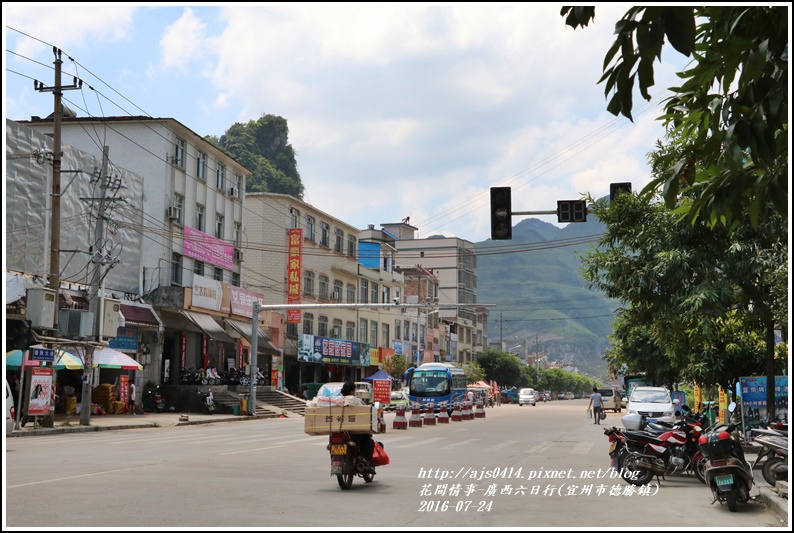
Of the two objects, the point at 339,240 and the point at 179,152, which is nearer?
the point at 179,152

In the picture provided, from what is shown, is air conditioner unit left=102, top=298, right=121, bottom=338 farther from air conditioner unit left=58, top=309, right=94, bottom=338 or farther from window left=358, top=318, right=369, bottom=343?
window left=358, top=318, right=369, bottom=343

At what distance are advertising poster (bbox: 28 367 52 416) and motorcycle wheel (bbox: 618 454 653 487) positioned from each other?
19975mm

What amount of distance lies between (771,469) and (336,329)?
5437 cm

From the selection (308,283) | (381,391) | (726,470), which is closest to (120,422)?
(381,391)

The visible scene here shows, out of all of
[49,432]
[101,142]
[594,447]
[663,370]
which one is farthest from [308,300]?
[594,447]

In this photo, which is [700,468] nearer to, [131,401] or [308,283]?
[131,401]

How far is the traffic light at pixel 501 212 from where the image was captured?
17.7 meters

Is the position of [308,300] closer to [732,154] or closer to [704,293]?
[704,293]

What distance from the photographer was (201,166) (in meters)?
47.8

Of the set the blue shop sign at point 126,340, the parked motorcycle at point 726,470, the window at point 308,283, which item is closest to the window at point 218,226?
the blue shop sign at point 126,340

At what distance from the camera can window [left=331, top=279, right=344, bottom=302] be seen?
220 feet

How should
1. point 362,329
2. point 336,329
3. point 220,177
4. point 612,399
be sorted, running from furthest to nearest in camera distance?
point 612,399 < point 362,329 < point 336,329 < point 220,177

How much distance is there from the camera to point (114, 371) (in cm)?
4047

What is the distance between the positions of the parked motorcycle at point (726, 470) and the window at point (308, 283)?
51195mm
